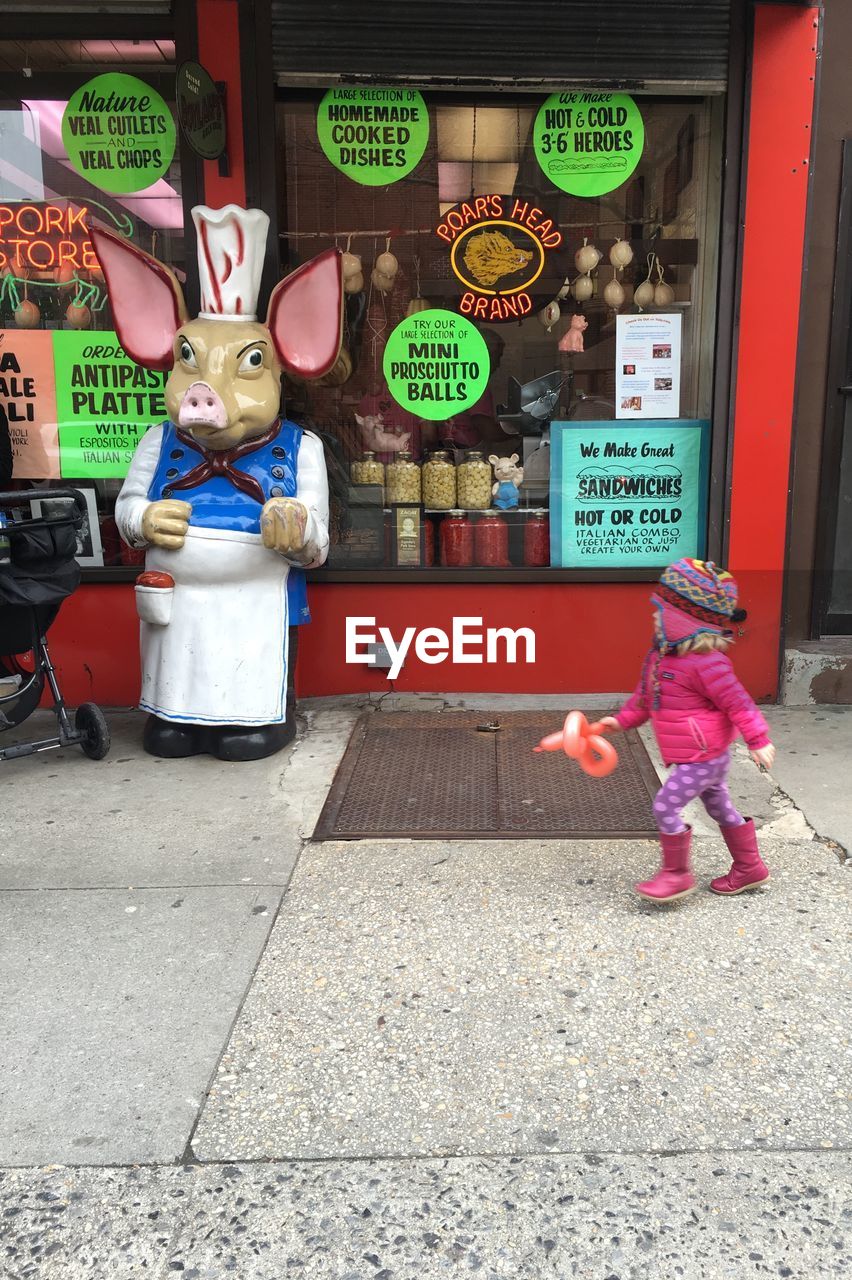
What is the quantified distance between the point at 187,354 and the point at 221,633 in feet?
4.20

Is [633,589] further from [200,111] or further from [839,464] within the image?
[200,111]

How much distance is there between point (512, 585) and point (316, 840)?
2.12 meters

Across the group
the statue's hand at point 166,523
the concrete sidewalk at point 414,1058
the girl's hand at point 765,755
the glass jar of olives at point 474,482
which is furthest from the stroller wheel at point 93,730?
the girl's hand at point 765,755

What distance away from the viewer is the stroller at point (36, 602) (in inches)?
175

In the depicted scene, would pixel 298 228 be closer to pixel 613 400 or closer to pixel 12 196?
pixel 12 196

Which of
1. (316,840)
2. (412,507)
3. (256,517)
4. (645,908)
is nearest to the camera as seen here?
(645,908)

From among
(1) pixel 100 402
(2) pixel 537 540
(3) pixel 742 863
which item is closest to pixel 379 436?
(2) pixel 537 540

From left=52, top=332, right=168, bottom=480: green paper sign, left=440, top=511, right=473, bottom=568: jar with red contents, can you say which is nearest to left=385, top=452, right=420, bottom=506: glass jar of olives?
left=440, top=511, right=473, bottom=568: jar with red contents

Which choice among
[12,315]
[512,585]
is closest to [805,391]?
[512,585]

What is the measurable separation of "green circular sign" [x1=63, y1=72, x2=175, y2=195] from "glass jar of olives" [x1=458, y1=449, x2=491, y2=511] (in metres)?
2.24

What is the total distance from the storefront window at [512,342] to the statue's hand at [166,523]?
1226 millimetres

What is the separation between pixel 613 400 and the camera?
5.70 m

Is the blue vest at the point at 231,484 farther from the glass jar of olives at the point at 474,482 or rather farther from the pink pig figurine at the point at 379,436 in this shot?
the glass jar of olives at the point at 474,482

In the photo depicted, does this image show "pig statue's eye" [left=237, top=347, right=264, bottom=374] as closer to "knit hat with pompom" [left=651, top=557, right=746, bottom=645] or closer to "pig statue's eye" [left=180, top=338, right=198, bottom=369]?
"pig statue's eye" [left=180, top=338, right=198, bottom=369]
